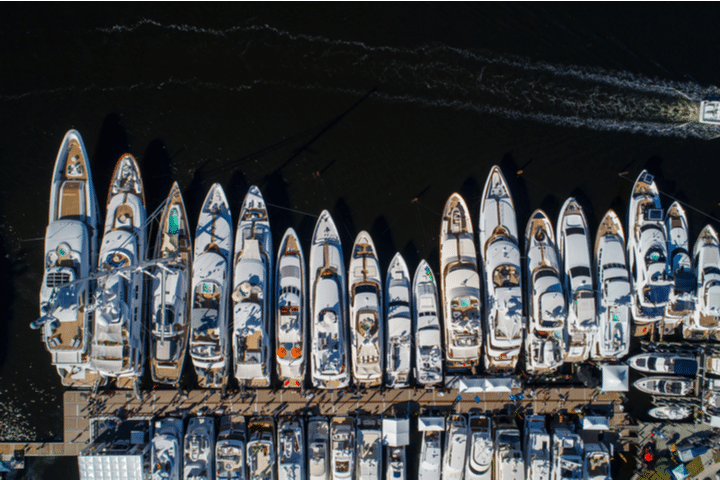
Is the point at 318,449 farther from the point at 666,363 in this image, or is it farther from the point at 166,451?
the point at 666,363

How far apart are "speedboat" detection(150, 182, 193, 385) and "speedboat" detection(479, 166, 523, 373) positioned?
42.5ft

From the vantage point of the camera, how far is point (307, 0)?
1886cm

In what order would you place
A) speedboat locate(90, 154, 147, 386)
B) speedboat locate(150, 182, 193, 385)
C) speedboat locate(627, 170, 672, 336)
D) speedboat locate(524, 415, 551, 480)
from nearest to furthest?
speedboat locate(90, 154, 147, 386)
speedboat locate(150, 182, 193, 385)
speedboat locate(627, 170, 672, 336)
speedboat locate(524, 415, 551, 480)

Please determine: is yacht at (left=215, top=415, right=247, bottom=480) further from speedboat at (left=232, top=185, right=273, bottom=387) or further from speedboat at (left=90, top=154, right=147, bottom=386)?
speedboat at (left=90, top=154, right=147, bottom=386)

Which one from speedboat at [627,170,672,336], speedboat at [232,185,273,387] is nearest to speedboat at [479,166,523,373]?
speedboat at [627,170,672,336]

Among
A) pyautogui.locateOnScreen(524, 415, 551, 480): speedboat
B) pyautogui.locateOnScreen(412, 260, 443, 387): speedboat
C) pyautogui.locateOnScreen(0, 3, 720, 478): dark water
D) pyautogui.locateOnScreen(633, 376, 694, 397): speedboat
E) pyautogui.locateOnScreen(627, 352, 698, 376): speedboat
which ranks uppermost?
pyautogui.locateOnScreen(0, 3, 720, 478): dark water

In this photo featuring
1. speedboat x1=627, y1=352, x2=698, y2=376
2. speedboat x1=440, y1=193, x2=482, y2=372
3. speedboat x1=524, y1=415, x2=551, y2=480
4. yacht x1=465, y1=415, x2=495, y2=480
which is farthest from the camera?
speedboat x1=627, y1=352, x2=698, y2=376

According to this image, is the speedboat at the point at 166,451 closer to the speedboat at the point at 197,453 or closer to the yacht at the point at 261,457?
the speedboat at the point at 197,453

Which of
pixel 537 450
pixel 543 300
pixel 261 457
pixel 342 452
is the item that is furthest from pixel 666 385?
pixel 261 457

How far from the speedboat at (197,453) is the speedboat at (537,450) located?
13905 millimetres

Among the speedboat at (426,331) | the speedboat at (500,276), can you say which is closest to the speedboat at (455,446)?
the speedboat at (426,331)

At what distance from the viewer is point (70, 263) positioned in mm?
17031

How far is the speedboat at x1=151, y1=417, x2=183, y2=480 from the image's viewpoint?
17.5m

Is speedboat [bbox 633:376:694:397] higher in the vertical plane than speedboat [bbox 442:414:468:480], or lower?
higher
